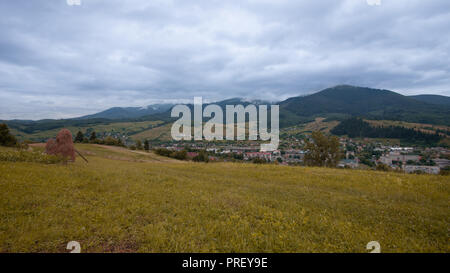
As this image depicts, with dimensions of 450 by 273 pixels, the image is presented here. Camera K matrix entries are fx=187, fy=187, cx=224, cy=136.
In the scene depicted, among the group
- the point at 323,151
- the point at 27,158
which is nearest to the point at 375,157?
the point at 323,151

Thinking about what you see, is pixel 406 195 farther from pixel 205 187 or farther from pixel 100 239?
pixel 100 239

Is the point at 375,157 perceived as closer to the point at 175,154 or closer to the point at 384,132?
the point at 175,154

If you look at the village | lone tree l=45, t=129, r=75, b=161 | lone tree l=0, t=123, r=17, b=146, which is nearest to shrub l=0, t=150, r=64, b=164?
lone tree l=45, t=129, r=75, b=161

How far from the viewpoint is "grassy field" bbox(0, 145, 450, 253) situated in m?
5.94

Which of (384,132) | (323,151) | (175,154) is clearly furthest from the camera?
(384,132)

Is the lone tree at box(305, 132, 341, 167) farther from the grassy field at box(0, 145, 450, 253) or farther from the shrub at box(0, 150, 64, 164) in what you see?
the shrub at box(0, 150, 64, 164)

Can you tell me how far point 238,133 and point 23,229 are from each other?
13705cm

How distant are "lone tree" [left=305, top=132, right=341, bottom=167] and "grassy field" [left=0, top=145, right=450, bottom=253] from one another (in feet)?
89.2

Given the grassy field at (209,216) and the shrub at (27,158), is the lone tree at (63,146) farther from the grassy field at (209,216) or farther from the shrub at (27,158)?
the grassy field at (209,216)

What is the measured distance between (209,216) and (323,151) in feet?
127

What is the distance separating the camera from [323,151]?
40062 millimetres

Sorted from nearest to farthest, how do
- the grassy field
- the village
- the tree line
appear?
the grassy field → the village → the tree line
